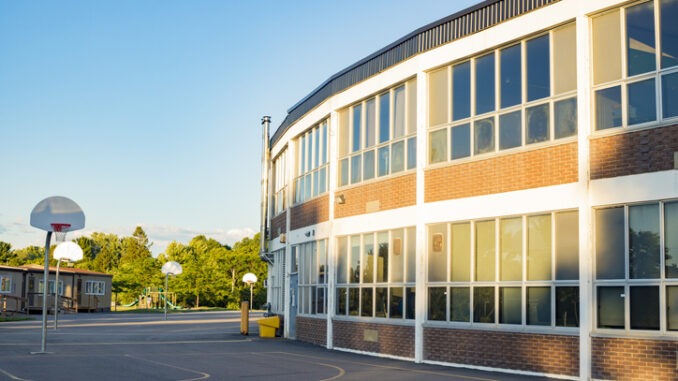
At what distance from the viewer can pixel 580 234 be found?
50.7ft

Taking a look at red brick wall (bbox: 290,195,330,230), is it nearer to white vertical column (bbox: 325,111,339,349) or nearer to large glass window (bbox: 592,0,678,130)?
white vertical column (bbox: 325,111,339,349)

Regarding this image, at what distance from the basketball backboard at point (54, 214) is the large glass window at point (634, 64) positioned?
12824 mm

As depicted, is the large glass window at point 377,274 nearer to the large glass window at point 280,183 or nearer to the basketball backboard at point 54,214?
the large glass window at point 280,183

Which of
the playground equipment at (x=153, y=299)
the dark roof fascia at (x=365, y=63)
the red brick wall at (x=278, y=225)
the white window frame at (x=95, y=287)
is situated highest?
the dark roof fascia at (x=365, y=63)

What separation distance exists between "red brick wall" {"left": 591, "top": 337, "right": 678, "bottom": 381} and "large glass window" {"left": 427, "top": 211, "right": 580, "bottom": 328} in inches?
34.3

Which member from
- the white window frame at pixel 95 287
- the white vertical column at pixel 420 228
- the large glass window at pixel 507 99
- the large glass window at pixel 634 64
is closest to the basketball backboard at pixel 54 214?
the white vertical column at pixel 420 228

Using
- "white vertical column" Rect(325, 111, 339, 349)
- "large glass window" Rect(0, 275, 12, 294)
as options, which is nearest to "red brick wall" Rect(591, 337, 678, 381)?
"white vertical column" Rect(325, 111, 339, 349)

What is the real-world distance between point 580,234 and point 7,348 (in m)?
14.6

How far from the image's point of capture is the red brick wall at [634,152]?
14266mm

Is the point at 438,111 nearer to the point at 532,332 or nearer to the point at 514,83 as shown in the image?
the point at 514,83

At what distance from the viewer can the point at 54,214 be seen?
20.8 meters

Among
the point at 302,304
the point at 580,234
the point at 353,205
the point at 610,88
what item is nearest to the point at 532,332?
the point at 580,234

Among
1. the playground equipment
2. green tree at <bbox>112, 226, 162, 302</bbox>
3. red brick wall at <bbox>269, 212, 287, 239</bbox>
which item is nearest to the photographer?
red brick wall at <bbox>269, 212, 287, 239</bbox>

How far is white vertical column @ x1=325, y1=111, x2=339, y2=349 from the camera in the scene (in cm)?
2398
